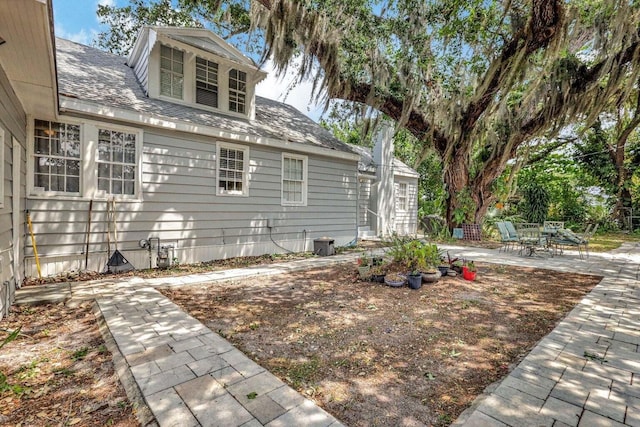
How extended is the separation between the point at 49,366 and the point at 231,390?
1657 millimetres

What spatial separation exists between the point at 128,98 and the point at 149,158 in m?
1.34

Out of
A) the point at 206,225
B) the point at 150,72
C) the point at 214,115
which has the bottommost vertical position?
the point at 206,225

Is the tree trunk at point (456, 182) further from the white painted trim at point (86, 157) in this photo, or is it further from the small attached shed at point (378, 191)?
the white painted trim at point (86, 157)

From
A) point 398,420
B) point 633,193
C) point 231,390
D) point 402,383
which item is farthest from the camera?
point 633,193

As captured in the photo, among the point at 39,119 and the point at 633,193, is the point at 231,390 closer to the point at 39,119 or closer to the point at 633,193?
the point at 39,119

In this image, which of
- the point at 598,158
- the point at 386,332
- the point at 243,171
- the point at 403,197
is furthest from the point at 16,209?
the point at 598,158

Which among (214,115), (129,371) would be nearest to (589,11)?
(214,115)

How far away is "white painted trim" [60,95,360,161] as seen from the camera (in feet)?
16.5

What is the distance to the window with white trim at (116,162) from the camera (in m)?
5.52

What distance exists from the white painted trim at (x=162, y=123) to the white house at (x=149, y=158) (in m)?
0.02

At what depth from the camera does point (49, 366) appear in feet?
8.17

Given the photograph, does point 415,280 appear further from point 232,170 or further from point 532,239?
point 532,239

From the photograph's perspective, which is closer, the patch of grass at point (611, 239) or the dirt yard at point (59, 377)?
the dirt yard at point (59, 377)

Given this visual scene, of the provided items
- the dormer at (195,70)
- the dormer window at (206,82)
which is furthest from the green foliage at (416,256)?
the dormer window at (206,82)
